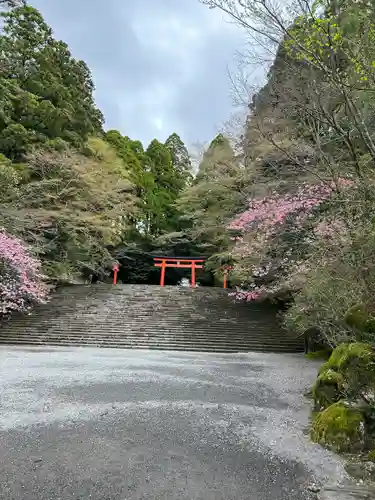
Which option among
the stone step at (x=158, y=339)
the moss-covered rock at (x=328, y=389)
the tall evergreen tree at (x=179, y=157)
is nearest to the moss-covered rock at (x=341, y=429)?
the moss-covered rock at (x=328, y=389)

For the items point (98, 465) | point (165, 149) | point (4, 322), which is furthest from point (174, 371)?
point (165, 149)

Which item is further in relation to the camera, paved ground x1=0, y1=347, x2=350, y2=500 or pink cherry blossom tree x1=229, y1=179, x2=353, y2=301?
pink cherry blossom tree x1=229, y1=179, x2=353, y2=301

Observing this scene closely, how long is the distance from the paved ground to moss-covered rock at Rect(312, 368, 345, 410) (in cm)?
28

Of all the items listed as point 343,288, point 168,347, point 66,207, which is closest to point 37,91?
point 66,207

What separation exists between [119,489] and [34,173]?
45.2 feet

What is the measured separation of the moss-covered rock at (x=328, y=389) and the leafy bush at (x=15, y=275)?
906 cm

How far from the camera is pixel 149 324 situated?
40.2 ft

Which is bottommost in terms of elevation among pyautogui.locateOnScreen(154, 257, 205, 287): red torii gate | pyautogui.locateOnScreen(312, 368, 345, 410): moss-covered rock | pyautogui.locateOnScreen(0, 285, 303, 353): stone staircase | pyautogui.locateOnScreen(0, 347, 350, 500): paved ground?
pyautogui.locateOnScreen(0, 285, 303, 353): stone staircase

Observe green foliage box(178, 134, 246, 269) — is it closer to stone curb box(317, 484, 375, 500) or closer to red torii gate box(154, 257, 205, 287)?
red torii gate box(154, 257, 205, 287)

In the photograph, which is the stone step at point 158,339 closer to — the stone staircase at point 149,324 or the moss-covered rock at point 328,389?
the stone staircase at point 149,324

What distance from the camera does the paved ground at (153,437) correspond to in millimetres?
2561

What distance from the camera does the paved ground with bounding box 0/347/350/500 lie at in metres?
2.56

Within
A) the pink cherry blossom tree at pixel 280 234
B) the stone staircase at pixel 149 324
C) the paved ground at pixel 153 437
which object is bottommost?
the stone staircase at pixel 149 324

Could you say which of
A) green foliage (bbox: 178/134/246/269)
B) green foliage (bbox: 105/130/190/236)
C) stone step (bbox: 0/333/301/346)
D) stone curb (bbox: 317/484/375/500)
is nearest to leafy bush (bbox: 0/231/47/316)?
stone step (bbox: 0/333/301/346)
